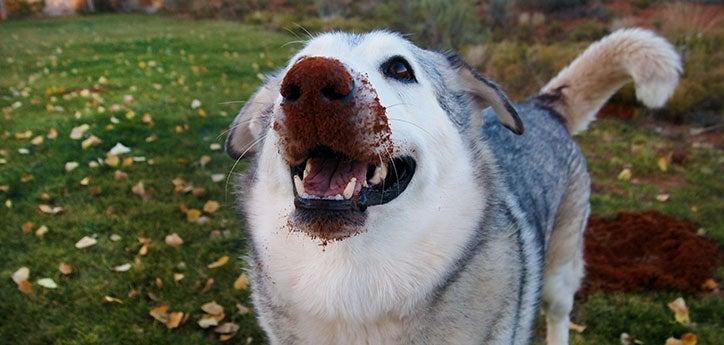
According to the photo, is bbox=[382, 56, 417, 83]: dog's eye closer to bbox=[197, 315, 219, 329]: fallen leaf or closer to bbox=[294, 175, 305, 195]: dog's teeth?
bbox=[294, 175, 305, 195]: dog's teeth

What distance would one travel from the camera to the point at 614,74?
3500 mm

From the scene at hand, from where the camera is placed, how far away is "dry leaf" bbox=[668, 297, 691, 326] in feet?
12.4

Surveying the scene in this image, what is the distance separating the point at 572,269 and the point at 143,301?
107 inches

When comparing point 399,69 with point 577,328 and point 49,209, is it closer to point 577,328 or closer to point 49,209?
point 577,328

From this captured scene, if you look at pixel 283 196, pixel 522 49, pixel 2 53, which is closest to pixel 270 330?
pixel 283 196

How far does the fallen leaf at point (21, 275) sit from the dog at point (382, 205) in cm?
236

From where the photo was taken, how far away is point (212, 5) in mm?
21141

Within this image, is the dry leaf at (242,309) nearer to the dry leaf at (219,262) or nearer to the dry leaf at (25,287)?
the dry leaf at (219,262)

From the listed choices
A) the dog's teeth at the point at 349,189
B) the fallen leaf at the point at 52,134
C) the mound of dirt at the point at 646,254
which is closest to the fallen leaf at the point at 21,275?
the fallen leaf at the point at 52,134

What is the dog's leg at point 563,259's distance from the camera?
3357 millimetres

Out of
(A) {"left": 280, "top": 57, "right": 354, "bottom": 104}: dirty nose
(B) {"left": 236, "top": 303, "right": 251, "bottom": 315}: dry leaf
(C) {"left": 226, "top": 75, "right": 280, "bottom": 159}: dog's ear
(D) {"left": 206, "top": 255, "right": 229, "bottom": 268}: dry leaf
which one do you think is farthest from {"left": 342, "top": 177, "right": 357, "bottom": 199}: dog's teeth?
(D) {"left": 206, "top": 255, "right": 229, "bottom": 268}: dry leaf

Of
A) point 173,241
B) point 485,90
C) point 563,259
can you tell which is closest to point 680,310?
point 563,259

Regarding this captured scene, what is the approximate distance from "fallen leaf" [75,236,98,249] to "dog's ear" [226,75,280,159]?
253 cm

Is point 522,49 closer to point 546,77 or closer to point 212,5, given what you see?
point 546,77
